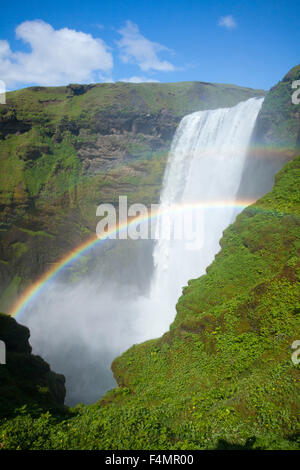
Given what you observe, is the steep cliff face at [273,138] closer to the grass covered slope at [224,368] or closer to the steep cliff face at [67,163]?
the grass covered slope at [224,368]

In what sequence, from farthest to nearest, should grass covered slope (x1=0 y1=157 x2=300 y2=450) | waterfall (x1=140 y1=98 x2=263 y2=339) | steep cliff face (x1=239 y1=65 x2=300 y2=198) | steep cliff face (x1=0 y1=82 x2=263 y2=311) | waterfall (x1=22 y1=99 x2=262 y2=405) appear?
steep cliff face (x1=0 y1=82 x2=263 y2=311) < waterfall (x1=140 y1=98 x2=263 y2=339) < waterfall (x1=22 y1=99 x2=262 y2=405) < steep cliff face (x1=239 y1=65 x2=300 y2=198) < grass covered slope (x1=0 y1=157 x2=300 y2=450)

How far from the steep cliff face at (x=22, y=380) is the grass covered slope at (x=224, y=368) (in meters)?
1.33

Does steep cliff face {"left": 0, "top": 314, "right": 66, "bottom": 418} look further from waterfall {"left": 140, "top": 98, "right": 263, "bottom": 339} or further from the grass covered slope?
waterfall {"left": 140, "top": 98, "right": 263, "bottom": 339}

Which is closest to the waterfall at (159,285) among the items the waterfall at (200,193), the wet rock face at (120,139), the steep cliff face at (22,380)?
the waterfall at (200,193)

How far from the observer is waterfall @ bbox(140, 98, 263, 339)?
78.6ft

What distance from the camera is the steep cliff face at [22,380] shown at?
7.94 metres

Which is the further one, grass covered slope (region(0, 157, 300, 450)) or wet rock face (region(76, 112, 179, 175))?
wet rock face (region(76, 112, 179, 175))

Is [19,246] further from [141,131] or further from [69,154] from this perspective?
[141,131]

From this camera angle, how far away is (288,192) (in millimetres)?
11633

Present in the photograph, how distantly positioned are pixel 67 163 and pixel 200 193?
21258 millimetres

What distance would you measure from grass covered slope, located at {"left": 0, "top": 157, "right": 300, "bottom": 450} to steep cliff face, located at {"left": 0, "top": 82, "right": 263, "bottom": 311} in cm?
2685

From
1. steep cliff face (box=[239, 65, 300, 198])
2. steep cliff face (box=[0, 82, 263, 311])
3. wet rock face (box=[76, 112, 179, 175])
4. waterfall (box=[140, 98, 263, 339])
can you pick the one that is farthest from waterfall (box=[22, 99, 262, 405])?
wet rock face (box=[76, 112, 179, 175])

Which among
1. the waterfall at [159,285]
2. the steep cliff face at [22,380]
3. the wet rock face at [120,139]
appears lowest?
the steep cliff face at [22,380]
